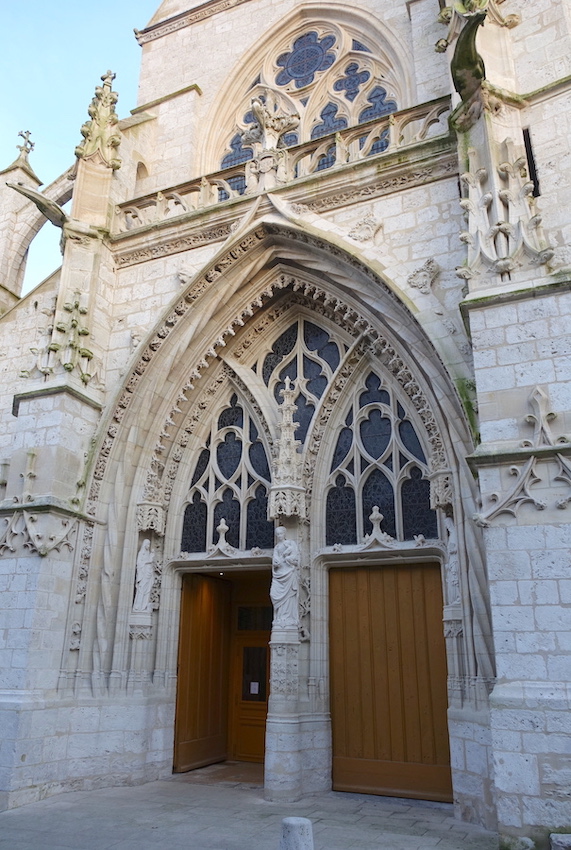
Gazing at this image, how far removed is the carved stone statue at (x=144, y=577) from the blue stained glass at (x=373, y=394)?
3037 mm

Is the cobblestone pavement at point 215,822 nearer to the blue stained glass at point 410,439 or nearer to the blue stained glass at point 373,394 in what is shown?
the blue stained glass at point 410,439

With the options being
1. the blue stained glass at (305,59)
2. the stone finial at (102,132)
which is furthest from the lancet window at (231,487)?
the blue stained glass at (305,59)

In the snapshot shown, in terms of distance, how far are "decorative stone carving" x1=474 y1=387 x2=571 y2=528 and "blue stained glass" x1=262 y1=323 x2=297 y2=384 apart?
408 centimetres

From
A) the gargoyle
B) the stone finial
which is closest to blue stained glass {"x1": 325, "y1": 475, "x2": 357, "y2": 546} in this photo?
the gargoyle

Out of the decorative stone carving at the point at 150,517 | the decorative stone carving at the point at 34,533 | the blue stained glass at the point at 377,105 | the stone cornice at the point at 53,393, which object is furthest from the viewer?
the blue stained glass at the point at 377,105

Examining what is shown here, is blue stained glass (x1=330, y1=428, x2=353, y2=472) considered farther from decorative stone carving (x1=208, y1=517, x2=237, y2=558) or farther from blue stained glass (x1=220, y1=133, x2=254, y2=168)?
blue stained glass (x1=220, y1=133, x2=254, y2=168)

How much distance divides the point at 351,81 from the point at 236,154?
7.00 feet

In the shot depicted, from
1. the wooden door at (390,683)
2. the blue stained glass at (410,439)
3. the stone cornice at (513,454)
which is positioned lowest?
the wooden door at (390,683)

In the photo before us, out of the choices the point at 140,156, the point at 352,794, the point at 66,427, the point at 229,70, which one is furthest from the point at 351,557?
the point at 229,70

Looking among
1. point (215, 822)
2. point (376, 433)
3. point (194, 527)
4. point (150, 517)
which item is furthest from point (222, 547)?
point (215, 822)

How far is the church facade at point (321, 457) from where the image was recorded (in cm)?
548

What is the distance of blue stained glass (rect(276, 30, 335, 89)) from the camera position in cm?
1124

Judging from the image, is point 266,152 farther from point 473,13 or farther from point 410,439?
point 410,439

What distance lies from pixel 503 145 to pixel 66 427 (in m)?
5.40
